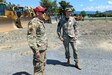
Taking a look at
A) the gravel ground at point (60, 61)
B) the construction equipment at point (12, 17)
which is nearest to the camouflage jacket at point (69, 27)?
the gravel ground at point (60, 61)

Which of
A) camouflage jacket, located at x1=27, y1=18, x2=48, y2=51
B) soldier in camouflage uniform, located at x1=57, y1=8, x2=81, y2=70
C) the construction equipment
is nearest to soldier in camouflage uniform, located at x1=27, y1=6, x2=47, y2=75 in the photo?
camouflage jacket, located at x1=27, y1=18, x2=48, y2=51

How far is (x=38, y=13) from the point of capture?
6965 millimetres

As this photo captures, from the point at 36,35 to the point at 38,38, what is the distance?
0.31 ft

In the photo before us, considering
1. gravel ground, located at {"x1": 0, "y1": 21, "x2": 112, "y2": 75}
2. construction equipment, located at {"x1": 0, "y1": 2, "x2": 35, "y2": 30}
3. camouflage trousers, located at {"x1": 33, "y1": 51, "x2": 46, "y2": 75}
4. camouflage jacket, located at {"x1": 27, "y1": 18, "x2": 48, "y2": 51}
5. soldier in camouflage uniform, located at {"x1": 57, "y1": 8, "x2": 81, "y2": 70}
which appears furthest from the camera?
construction equipment, located at {"x1": 0, "y1": 2, "x2": 35, "y2": 30}

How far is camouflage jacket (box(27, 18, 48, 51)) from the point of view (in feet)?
22.4

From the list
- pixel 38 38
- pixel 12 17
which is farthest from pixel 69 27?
pixel 12 17

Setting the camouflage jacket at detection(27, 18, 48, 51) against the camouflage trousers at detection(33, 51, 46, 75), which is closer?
the camouflage jacket at detection(27, 18, 48, 51)

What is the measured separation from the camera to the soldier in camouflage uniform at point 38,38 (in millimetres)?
6826

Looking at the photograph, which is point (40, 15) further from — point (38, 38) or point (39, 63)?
point (39, 63)

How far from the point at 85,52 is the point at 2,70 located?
4.63m

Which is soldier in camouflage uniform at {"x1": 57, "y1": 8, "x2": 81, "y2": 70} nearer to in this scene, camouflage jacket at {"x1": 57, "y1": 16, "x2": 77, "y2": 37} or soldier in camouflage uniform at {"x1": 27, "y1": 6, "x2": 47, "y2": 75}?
camouflage jacket at {"x1": 57, "y1": 16, "x2": 77, "y2": 37}

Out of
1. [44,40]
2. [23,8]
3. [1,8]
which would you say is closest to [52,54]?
[44,40]

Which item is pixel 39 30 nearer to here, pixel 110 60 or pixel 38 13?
pixel 38 13

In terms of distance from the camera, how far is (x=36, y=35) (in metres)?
7.06
